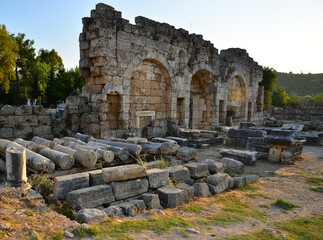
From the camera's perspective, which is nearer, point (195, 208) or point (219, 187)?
point (195, 208)

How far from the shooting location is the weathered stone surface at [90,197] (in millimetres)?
4086

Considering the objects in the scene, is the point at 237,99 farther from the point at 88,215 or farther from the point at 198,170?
the point at 88,215

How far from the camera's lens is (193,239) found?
339cm

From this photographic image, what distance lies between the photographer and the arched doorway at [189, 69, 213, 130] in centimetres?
1614

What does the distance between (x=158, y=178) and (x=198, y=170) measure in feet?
4.35

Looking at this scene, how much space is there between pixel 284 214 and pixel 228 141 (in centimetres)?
762

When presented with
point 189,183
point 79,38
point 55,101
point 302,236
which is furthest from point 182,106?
point 55,101

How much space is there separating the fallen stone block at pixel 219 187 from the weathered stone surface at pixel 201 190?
178mm

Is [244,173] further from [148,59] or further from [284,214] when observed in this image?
[148,59]

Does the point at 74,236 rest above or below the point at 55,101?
below

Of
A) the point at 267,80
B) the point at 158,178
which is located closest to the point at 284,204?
the point at 158,178

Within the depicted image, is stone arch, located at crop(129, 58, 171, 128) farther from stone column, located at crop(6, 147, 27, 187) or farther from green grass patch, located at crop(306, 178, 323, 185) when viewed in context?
green grass patch, located at crop(306, 178, 323, 185)

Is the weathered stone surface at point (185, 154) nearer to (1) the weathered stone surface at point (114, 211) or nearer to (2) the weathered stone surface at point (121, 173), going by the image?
(2) the weathered stone surface at point (121, 173)

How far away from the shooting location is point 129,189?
475 cm
